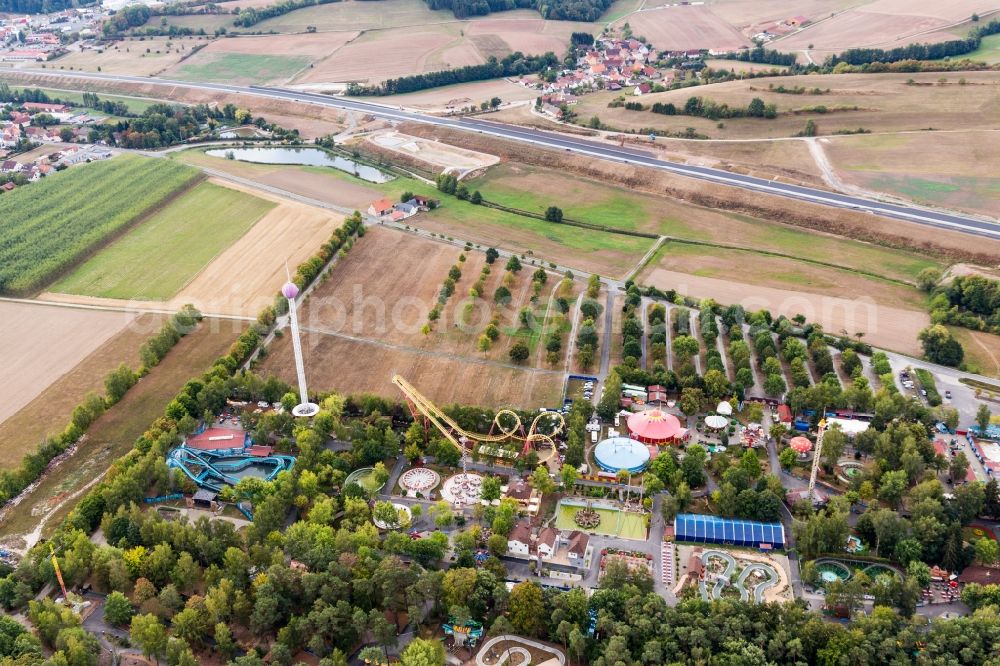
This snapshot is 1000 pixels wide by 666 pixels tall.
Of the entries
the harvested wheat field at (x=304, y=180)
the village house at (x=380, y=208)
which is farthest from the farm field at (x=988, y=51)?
the harvested wheat field at (x=304, y=180)

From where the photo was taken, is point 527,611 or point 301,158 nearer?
point 527,611

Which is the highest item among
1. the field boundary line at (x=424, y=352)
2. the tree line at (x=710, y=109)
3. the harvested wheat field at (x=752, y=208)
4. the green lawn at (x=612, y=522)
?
the tree line at (x=710, y=109)

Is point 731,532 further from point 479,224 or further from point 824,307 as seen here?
point 479,224

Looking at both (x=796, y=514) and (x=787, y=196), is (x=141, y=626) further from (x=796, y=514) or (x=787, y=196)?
(x=787, y=196)

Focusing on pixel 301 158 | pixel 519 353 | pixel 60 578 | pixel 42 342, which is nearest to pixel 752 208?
pixel 519 353

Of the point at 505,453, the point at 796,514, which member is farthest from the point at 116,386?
the point at 796,514

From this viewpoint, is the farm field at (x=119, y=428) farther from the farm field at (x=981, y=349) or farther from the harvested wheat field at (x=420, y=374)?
the farm field at (x=981, y=349)
